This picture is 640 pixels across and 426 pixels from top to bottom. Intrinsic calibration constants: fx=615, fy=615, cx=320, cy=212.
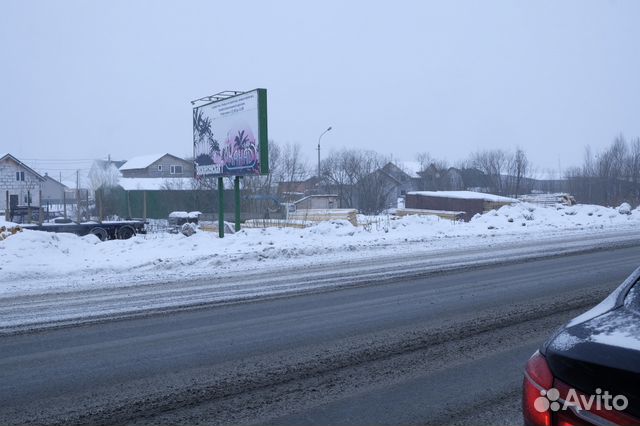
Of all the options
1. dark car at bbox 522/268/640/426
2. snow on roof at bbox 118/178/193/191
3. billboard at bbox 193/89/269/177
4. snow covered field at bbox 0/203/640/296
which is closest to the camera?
dark car at bbox 522/268/640/426

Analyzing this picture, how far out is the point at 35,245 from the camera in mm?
17422

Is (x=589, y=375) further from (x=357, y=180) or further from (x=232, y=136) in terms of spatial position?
(x=357, y=180)

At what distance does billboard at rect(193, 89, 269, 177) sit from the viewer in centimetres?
2283

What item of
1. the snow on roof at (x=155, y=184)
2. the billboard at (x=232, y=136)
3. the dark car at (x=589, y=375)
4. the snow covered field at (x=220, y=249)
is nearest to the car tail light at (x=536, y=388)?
the dark car at (x=589, y=375)

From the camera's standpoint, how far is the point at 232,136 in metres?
24.1

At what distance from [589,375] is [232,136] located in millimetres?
21987

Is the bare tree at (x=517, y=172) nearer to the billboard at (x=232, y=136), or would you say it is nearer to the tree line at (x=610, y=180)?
the tree line at (x=610, y=180)

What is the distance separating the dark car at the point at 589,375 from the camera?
286cm

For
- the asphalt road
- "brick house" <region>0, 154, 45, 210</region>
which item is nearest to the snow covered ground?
the asphalt road

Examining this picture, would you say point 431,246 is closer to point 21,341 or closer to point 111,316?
point 111,316

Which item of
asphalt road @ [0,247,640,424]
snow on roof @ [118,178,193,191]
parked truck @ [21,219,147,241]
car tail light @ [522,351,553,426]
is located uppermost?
snow on roof @ [118,178,193,191]

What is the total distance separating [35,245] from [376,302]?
11.5 m

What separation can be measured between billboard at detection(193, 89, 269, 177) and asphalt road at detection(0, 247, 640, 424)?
12.7m

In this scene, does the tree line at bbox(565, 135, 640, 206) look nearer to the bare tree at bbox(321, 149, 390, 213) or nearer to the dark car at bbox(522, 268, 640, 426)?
the bare tree at bbox(321, 149, 390, 213)
